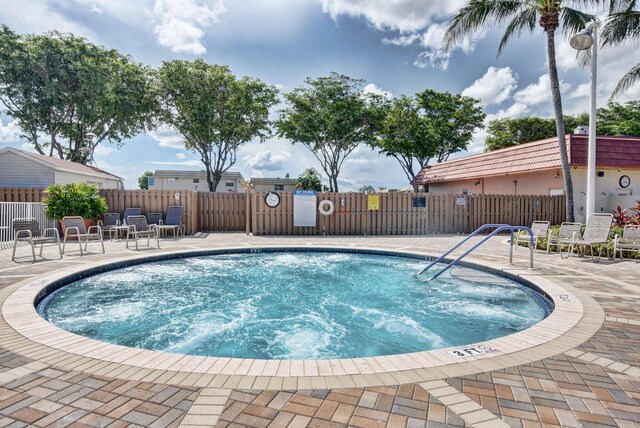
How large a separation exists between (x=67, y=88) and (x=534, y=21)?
2714cm

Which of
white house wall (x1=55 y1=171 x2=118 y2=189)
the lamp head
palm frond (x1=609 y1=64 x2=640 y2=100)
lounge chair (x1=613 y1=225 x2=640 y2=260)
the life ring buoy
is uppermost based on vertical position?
palm frond (x1=609 y1=64 x2=640 y2=100)

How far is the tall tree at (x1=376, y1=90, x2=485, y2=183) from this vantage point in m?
25.0

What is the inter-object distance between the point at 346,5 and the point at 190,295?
13.0 meters

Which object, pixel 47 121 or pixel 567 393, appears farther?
pixel 47 121

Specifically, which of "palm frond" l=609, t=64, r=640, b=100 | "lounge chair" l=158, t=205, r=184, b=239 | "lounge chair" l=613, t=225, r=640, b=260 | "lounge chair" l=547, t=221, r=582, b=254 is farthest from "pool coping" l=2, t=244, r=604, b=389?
"palm frond" l=609, t=64, r=640, b=100

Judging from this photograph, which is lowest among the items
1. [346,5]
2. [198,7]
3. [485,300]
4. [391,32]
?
[485,300]

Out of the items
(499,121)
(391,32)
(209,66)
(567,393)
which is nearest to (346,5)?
(391,32)

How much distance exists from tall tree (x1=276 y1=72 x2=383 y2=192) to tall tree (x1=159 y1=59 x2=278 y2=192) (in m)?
1.59

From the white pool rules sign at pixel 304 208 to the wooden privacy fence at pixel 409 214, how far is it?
0.22m

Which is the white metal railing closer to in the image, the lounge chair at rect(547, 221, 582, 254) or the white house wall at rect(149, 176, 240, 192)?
the lounge chair at rect(547, 221, 582, 254)

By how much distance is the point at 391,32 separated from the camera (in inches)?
715

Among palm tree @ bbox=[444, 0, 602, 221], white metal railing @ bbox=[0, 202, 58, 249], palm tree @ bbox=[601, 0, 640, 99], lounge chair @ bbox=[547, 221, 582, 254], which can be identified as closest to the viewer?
lounge chair @ bbox=[547, 221, 582, 254]

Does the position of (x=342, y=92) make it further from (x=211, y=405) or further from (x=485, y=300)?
(x=211, y=405)

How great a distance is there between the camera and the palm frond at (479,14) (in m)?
10.9
